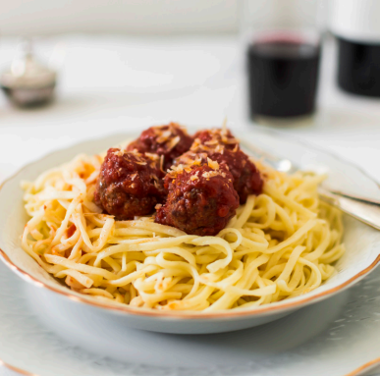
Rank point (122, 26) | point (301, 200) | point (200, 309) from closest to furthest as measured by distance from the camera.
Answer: point (200, 309), point (301, 200), point (122, 26)

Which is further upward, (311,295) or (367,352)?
(311,295)

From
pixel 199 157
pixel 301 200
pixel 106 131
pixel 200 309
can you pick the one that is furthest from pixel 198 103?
pixel 200 309

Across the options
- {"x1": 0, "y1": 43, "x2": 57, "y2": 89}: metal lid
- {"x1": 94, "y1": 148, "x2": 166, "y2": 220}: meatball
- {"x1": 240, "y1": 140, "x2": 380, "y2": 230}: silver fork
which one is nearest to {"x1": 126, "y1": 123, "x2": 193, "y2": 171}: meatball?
{"x1": 94, "y1": 148, "x2": 166, "y2": 220}: meatball

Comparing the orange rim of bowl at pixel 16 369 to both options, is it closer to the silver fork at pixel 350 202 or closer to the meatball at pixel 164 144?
the meatball at pixel 164 144

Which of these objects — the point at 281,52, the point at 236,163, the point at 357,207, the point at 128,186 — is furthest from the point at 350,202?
the point at 281,52

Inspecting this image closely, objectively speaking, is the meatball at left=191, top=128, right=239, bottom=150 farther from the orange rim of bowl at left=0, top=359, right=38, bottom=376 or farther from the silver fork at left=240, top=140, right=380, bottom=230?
the orange rim of bowl at left=0, top=359, right=38, bottom=376

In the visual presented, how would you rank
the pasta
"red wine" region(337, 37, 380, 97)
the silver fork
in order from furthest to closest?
"red wine" region(337, 37, 380, 97) < the silver fork < the pasta

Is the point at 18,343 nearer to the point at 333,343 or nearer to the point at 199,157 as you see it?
the point at 199,157

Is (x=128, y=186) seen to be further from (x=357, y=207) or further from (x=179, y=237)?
(x=357, y=207)
